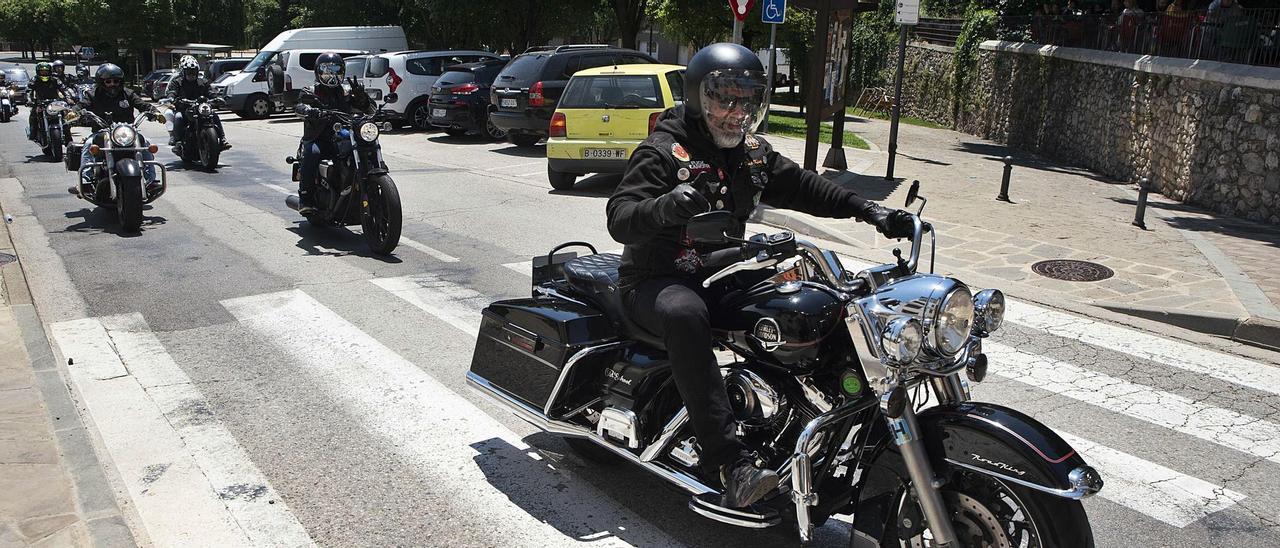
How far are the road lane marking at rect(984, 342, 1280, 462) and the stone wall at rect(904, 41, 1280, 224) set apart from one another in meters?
7.01

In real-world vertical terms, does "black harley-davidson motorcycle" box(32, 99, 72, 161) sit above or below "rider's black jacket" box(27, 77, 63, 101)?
below

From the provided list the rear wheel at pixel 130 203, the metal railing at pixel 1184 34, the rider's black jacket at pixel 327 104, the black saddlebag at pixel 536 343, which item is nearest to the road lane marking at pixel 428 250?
the rider's black jacket at pixel 327 104

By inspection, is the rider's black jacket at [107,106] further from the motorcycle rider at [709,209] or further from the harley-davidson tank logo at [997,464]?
the harley-davidson tank logo at [997,464]

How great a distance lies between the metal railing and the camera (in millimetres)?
12188

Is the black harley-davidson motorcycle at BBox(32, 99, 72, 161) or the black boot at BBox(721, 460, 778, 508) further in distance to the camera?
the black harley-davidson motorcycle at BBox(32, 99, 72, 161)

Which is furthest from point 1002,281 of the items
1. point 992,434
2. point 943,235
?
point 992,434

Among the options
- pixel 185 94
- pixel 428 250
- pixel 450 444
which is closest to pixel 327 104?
pixel 428 250

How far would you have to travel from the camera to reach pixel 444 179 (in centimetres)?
1498

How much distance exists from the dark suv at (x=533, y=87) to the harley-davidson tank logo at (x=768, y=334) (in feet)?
48.7

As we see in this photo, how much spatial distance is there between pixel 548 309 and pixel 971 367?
1860 millimetres

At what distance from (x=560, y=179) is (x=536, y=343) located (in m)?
9.85

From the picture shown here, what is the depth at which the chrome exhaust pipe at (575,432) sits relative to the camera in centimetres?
378

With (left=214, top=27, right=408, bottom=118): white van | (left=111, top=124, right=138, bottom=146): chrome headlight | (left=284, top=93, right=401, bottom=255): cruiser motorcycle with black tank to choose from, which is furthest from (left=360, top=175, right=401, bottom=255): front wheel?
(left=214, top=27, right=408, bottom=118): white van

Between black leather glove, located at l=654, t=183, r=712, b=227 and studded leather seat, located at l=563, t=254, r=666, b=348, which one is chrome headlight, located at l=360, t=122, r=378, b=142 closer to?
studded leather seat, located at l=563, t=254, r=666, b=348
